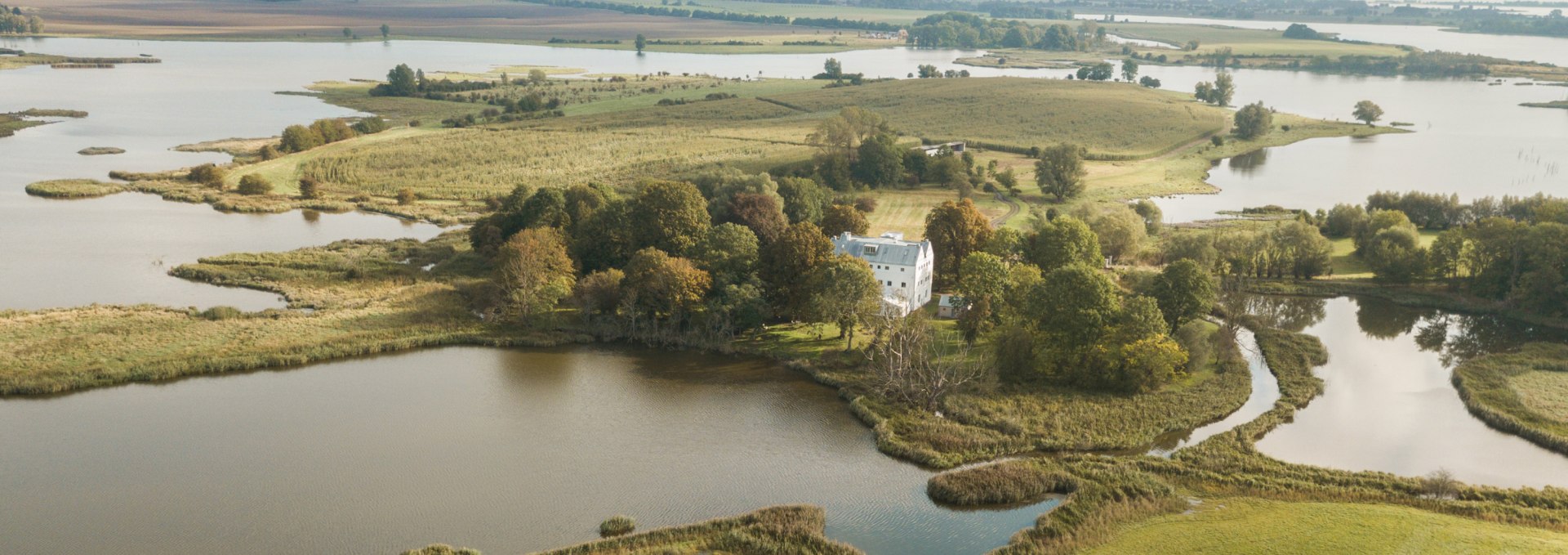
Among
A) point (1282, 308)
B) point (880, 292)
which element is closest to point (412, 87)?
point (880, 292)

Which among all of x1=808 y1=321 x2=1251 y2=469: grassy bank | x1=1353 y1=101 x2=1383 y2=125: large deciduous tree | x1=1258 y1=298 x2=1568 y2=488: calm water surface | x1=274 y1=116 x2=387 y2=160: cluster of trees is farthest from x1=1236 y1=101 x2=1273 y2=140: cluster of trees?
x1=274 y1=116 x2=387 y2=160: cluster of trees

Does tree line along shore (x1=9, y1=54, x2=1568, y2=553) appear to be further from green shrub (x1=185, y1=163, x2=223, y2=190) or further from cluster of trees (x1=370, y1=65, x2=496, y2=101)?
cluster of trees (x1=370, y1=65, x2=496, y2=101)

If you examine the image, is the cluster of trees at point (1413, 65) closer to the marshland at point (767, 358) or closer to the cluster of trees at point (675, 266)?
the marshland at point (767, 358)

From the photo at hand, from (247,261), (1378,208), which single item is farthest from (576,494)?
(1378,208)

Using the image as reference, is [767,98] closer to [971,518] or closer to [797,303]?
[797,303]

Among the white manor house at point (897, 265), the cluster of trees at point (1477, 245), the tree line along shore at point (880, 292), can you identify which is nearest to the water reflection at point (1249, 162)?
the tree line along shore at point (880, 292)
